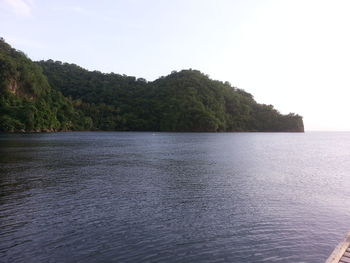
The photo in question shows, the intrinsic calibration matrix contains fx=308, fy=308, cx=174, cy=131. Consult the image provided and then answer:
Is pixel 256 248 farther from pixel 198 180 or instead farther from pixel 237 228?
pixel 198 180

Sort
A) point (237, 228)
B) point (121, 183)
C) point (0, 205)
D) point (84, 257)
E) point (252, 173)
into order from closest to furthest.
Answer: point (84, 257) → point (237, 228) → point (0, 205) → point (121, 183) → point (252, 173)

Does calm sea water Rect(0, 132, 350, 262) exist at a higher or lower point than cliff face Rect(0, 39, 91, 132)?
lower

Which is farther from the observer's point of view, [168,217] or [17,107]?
[17,107]

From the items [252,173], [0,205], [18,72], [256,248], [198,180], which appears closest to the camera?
[256,248]

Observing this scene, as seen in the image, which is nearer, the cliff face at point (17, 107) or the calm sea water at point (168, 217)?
the calm sea water at point (168, 217)

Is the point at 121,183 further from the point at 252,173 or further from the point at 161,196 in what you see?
the point at 252,173

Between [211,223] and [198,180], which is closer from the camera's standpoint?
[211,223]

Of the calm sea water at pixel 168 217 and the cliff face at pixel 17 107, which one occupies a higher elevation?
the cliff face at pixel 17 107

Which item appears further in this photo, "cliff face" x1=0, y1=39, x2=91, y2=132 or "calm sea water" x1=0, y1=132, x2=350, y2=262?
"cliff face" x1=0, y1=39, x2=91, y2=132

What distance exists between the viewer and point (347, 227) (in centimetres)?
2234

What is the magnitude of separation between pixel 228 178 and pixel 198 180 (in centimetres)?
457

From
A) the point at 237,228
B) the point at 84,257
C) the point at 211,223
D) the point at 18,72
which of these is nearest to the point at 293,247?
the point at 237,228

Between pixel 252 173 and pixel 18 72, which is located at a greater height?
pixel 18 72

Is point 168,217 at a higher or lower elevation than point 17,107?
lower
